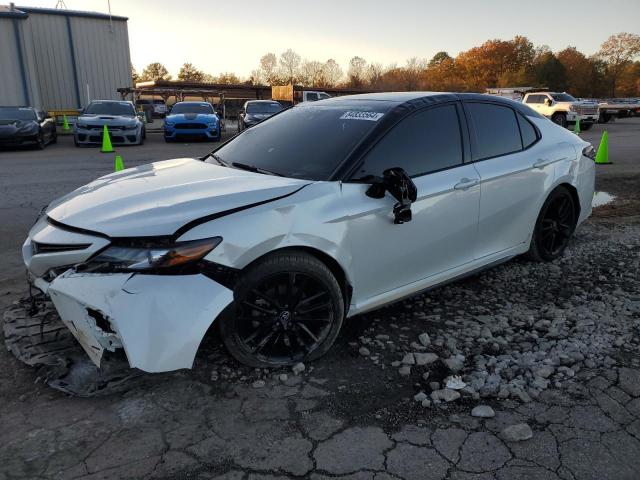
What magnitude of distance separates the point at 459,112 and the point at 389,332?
1.73 meters

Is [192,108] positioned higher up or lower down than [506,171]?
higher up

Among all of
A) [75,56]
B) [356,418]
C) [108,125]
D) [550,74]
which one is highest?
[550,74]

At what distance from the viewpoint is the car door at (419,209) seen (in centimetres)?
306

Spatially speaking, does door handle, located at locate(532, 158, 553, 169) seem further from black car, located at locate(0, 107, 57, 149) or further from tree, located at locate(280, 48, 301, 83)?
tree, located at locate(280, 48, 301, 83)

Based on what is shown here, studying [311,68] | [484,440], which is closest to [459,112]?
[484,440]

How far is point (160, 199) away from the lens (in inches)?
112

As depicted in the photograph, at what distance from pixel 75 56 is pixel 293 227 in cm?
2982

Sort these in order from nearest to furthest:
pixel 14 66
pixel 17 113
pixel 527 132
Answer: pixel 527 132 < pixel 17 113 < pixel 14 66

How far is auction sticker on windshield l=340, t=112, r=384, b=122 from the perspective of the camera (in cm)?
341

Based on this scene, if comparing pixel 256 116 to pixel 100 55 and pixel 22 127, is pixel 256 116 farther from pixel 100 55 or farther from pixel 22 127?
pixel 100 55

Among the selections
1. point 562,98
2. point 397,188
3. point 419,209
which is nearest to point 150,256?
point 397,188

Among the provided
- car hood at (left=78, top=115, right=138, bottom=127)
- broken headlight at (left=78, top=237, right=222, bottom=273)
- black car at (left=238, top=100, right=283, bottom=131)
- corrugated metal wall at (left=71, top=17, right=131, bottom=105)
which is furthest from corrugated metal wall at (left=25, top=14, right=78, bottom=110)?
broken headlight at (left=78, top=237, right=222, bottom=273)

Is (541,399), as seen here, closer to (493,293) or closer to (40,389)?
(493,293)

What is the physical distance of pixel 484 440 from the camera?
2.36m
